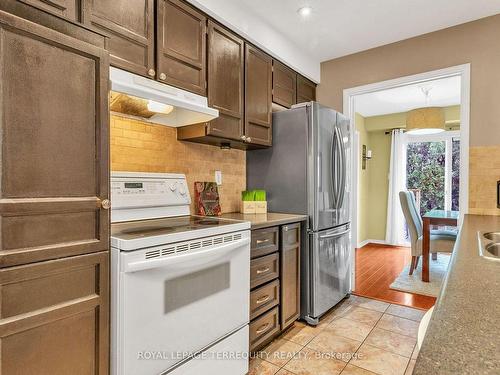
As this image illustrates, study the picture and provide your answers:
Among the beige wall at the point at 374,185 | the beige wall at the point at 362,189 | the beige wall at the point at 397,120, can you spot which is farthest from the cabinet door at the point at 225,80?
the beige wall at the point at 397,120

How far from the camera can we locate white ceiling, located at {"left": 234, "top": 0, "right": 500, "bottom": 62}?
222 centimetres

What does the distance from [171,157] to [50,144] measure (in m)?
1.14

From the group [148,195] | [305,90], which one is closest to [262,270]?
[148,195]

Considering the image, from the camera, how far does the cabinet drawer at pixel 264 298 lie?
6.37ft

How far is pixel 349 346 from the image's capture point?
2100mm

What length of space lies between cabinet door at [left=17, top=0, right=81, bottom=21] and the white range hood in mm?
264

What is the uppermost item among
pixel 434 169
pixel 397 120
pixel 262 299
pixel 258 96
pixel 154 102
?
pixel 397 120

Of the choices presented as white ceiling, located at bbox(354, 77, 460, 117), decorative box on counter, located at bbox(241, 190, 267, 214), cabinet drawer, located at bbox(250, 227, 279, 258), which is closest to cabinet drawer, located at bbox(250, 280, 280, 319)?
cabinet drawer, located at bbox(250, 227, 279, 258)

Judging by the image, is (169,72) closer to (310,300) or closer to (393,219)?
(310,300)

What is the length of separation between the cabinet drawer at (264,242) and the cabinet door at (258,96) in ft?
2.43

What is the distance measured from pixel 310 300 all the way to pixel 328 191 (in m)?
0.90

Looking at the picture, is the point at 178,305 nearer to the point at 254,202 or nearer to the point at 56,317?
the point at 56,317

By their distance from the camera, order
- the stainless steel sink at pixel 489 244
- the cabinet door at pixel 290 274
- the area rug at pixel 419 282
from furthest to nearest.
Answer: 1. the area rug at pixel 419 282
2. the cabinet door at pixel 290 274
3. the stainless steel sink at pixel 489 244

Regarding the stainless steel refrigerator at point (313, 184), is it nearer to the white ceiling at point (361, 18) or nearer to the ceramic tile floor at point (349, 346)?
the ceramic tile floor at point (349, 346)
